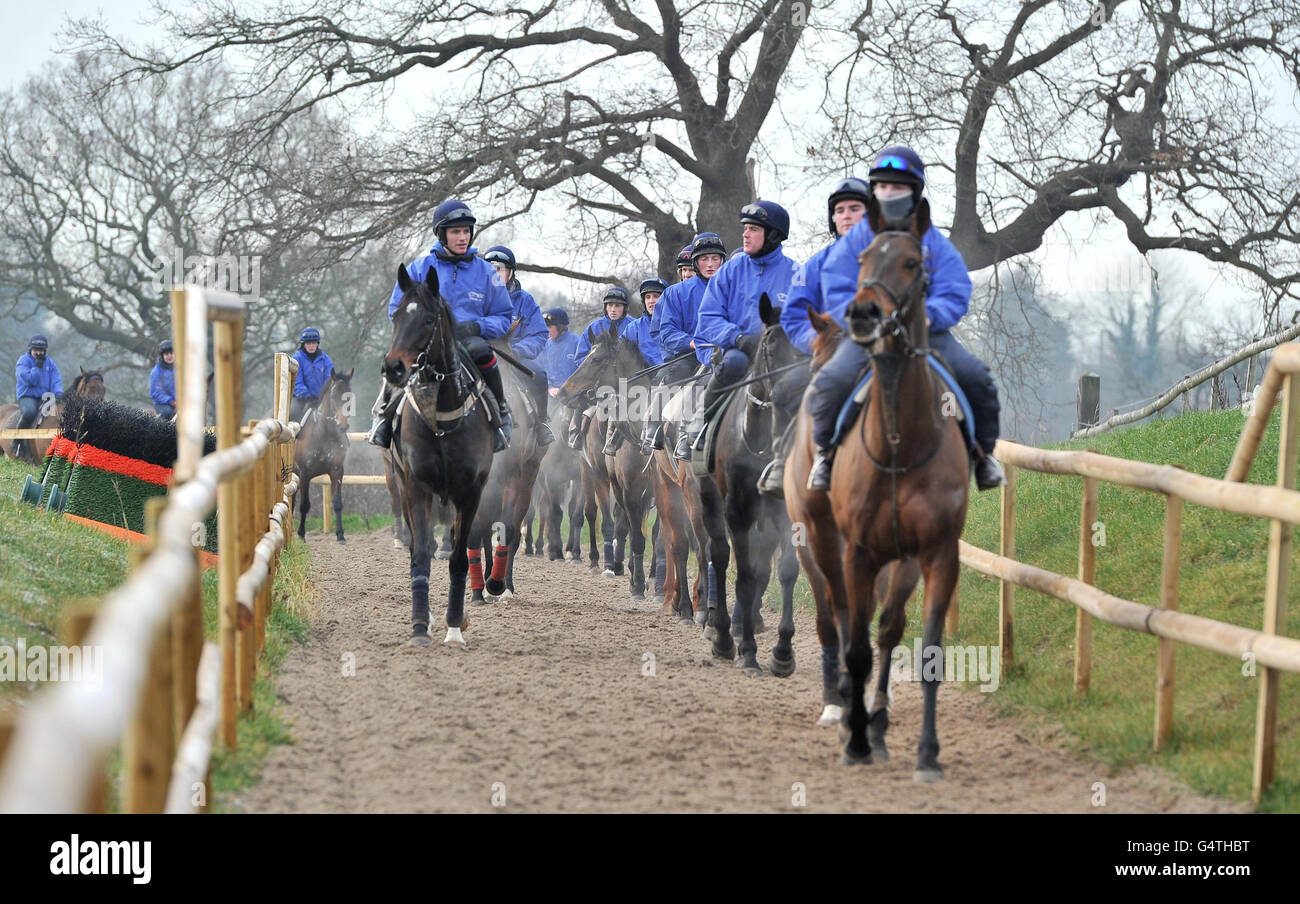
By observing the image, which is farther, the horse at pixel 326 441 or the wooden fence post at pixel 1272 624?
the horse at pixel 326 441

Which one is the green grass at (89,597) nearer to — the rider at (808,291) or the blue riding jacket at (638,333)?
the rider at (808,291)

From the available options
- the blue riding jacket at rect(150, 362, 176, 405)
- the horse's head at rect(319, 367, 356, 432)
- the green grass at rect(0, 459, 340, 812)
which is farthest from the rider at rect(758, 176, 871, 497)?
the blue riding jacket at rect(150, 362, 176, 405)

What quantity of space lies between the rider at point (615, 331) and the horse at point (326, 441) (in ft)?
12.5

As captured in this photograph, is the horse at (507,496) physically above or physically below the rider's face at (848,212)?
below

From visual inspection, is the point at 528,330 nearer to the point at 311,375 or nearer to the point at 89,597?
the point at 89,597

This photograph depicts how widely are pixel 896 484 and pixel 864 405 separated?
0.41 m

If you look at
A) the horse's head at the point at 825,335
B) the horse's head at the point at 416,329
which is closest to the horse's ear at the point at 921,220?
the horse's head at the point at 825,335

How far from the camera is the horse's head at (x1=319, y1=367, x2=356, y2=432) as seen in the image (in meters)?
18.5

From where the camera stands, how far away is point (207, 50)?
19062 millimetres

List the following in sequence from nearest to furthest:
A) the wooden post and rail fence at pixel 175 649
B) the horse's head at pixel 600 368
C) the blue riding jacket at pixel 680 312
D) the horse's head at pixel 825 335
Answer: the wooden post and rail fence at pixel 175 649
the horse's head at pixel 825 335
the blue riding jacket at pixel 680 312
the horse's head at pixel 600 368

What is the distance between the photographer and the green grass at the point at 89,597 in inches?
209
